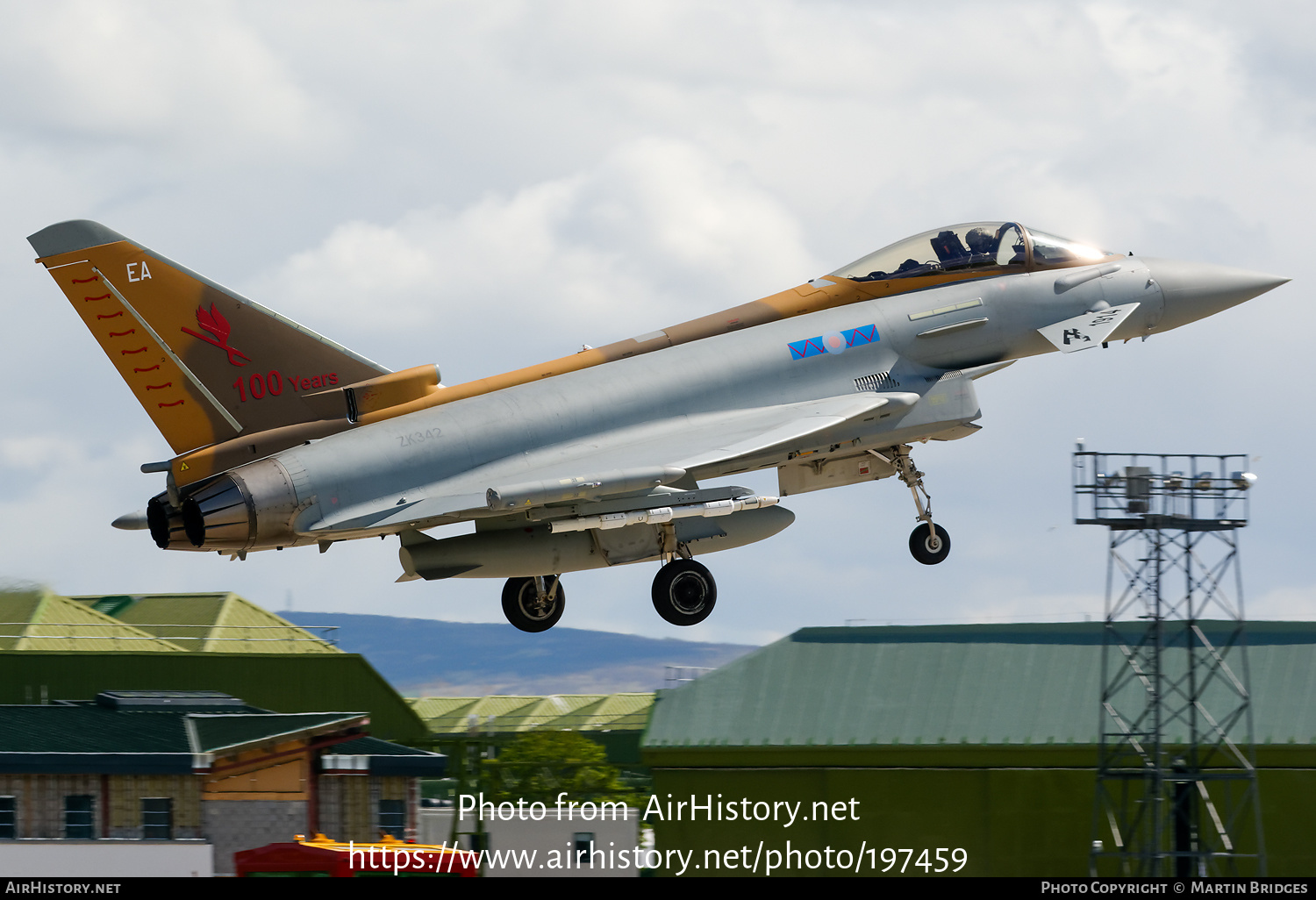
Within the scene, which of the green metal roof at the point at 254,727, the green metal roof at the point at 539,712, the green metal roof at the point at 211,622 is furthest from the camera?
the green metal roof at the point at 539,712

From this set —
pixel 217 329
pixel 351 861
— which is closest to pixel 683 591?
pixel 217 329

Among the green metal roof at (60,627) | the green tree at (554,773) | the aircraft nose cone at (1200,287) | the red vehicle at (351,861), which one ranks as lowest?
the red vehicle at (351,861)

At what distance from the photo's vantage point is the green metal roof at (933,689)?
3616 centimetres

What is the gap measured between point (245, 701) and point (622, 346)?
2180 centimetres

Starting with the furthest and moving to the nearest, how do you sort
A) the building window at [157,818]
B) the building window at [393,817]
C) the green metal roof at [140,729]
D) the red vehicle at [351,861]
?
1. the building window at [393,817]
2. the green metal roof at [140,729]
3. the building window at [157,818]
4. the red vehicle at [351,861]

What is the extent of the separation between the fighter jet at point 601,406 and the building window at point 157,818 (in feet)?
45.7

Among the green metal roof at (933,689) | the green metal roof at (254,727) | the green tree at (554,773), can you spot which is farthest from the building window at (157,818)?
the green metal roof at (933,689)

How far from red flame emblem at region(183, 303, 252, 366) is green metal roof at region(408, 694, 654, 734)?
89.4ft

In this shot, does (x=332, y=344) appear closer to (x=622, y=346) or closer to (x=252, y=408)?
(x=252, y=408)

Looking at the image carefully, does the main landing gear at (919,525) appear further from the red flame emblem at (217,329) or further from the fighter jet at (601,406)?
the red flame emblem at (217,329)

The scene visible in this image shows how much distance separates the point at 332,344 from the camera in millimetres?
19281

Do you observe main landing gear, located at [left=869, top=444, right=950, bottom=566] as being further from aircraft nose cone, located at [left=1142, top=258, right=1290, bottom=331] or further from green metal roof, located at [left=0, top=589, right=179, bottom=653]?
green metal roof, located at [left=0, top=589, right=179, bottom=653]
